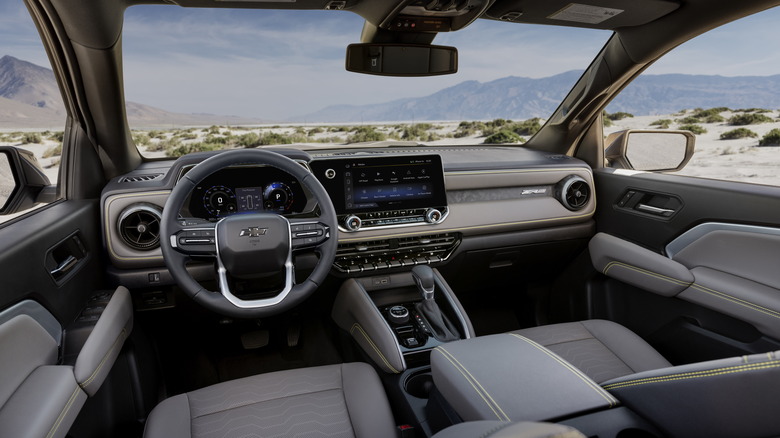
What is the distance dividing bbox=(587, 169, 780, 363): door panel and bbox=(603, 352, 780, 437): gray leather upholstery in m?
1.31

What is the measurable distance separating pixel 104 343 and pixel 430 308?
58.0 inches

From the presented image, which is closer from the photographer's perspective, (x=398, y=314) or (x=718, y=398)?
(x=718, y=398)

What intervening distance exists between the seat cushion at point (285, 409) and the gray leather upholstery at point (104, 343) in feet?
0.77

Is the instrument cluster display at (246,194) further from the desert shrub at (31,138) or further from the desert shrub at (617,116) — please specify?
the desert shrub at (617,116)

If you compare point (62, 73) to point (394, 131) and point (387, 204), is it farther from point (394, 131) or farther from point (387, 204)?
point (394, 131)

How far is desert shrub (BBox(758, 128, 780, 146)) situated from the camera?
2631 millimetres

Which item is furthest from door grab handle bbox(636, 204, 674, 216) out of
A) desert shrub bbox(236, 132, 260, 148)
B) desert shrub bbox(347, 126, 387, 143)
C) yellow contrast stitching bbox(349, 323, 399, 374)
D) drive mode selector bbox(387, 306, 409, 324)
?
desert shrub bbox(236, 132, 260, 148)

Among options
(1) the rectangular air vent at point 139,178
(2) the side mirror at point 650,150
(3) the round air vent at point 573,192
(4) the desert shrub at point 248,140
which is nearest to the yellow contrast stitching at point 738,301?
(3) the round air vent at point 573,192

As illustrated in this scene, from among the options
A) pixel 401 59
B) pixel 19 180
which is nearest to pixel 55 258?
pixel 19 180

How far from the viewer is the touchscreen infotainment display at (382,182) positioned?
246 cm

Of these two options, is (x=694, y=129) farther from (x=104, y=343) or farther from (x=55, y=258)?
(x=55, y=258)

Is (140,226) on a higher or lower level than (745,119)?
lower

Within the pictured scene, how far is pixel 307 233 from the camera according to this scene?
1.95 meters

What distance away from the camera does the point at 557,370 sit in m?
1.32
